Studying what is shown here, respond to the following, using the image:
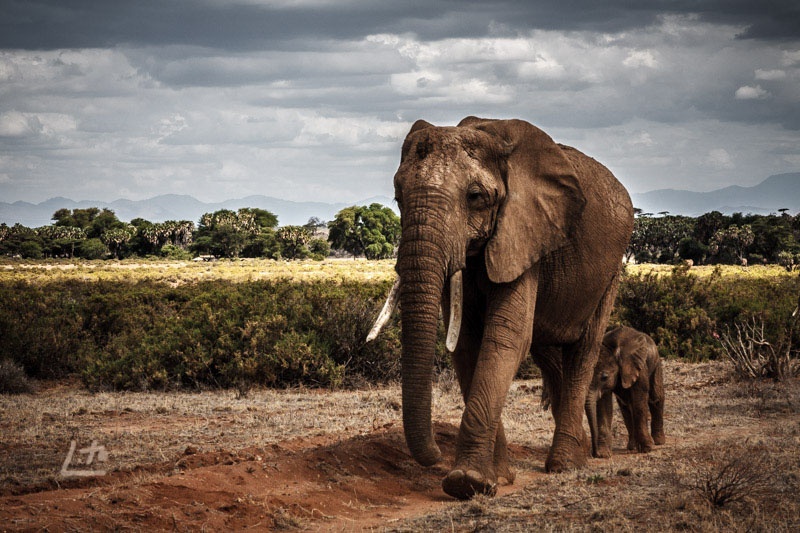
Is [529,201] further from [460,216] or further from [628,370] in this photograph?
[628,370]

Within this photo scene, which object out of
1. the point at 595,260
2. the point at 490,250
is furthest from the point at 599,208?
the point at 490,250

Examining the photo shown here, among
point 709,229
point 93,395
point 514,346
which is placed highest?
point 709,229

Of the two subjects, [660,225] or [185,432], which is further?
[660,225]

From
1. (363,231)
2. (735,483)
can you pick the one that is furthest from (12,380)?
(363,231)

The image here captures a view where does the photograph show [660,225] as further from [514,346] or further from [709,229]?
[514,346]

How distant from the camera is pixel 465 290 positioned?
7723mm

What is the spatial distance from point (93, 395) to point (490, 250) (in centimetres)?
999

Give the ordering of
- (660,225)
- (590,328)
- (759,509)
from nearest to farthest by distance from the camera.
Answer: (759,509) < (590,328) < (660,225)

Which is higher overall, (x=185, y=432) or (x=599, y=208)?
(x=599, y=208)

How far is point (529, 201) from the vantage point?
7488 mm

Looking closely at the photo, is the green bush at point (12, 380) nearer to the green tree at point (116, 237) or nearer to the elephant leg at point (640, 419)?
the elephant leg at point (640, 419)

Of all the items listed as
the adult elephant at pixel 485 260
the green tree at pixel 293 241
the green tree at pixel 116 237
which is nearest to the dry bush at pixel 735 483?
the adult elephant at pixel 485 260

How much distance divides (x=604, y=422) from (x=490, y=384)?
13.0 ft

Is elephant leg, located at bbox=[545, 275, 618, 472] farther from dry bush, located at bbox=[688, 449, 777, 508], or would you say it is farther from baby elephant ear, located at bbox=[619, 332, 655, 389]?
dry bush, located at bbox=[688, 449, 777, 508]
